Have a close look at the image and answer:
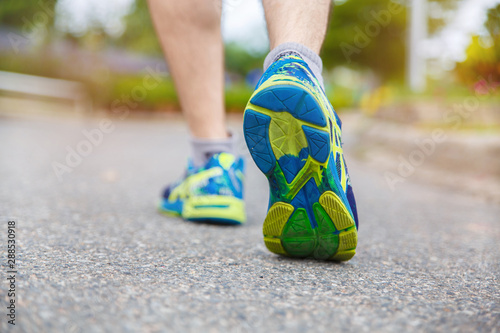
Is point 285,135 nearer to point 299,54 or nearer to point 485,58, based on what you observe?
point 299,54

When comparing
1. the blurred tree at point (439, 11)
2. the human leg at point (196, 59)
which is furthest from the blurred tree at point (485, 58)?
the blurred tree at point (439, 11)

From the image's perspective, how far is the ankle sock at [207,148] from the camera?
4.26 feet

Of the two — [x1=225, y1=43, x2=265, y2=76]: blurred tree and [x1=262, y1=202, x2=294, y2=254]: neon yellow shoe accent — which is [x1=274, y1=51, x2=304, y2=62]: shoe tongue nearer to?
[x1=262, y1=202, x2=294, y2=254]: neon yellow shoe accent

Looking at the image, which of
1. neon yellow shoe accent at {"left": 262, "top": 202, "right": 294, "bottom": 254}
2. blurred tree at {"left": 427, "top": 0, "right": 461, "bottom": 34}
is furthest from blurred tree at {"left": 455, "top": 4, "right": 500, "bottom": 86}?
blurred tree at {"left": 427, "top": 0, "right": 461, "bottom": 34}

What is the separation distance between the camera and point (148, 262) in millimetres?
842

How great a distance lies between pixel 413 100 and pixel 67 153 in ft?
8.97

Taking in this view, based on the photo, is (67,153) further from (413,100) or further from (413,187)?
(413,100)

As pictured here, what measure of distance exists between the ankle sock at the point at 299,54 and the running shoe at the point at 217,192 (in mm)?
435

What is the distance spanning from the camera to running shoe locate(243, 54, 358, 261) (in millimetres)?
765

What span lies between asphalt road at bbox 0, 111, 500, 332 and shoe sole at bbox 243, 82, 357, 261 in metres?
0.06

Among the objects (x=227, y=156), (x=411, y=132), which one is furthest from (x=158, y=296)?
(x=411, y=132)

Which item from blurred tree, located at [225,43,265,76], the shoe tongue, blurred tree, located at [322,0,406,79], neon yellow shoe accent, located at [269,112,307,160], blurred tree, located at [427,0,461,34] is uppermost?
blurred tree, located at [225,43,265,76]

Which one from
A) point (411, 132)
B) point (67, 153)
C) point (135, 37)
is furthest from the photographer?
point (135, 37)

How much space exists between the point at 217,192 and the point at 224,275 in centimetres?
45
